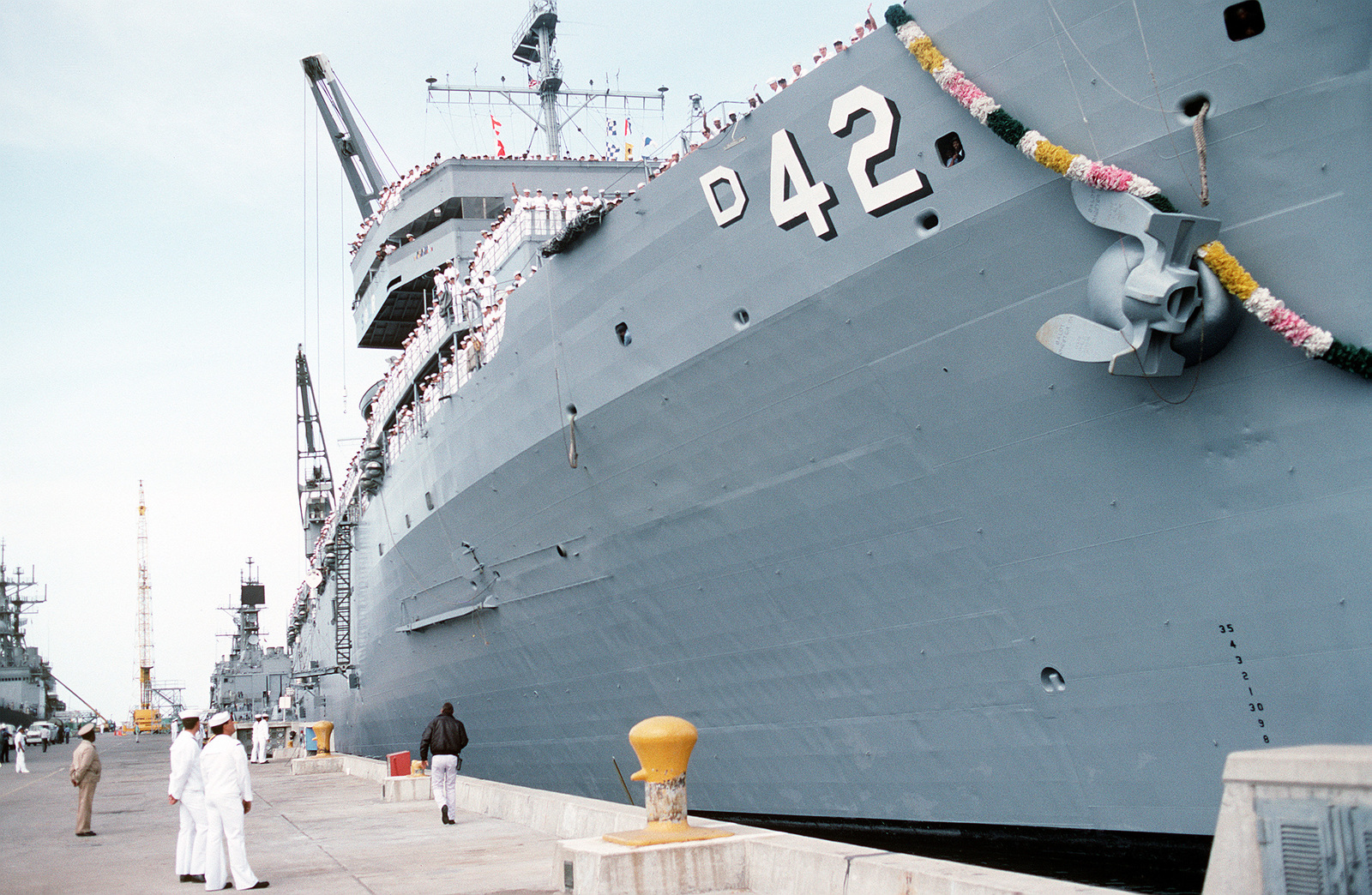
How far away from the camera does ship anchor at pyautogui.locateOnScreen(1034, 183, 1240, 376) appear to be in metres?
6.66

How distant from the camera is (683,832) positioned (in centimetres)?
570

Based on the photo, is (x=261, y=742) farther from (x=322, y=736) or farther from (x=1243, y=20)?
(x=1243, y=20)

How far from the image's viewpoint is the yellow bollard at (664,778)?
562cm

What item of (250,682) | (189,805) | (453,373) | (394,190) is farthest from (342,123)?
(250,682)

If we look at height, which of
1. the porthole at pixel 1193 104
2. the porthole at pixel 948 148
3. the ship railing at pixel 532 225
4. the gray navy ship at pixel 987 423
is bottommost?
the gray navy ship at pixel 987 423

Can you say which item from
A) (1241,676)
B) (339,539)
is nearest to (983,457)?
(1241,676)

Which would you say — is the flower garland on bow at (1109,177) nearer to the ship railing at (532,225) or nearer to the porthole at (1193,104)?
the porthole at (1193,104)

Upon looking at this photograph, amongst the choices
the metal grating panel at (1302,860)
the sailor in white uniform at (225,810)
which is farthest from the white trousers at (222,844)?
the metal grating panel at (1302,860)

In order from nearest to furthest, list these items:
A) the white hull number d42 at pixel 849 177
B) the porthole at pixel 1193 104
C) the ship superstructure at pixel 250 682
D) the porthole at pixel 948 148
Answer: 1. the porthole at pixel 1193 104
2. the porthole at pixel 948 148
3. the white hull number d42 at pixel 849 177
4. the ship superstructure at pixel 250 682

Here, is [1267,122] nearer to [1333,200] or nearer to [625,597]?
[1333,200]

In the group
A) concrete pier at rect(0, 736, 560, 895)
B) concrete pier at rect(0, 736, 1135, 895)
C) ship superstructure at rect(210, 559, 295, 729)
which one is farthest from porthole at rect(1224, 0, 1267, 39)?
ship superstructure at rect(210, 559, 295, 729)

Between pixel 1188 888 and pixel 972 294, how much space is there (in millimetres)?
4330

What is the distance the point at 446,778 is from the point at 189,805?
8.86 ft

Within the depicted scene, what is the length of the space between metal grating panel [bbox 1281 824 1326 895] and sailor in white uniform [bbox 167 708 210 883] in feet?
21.0
